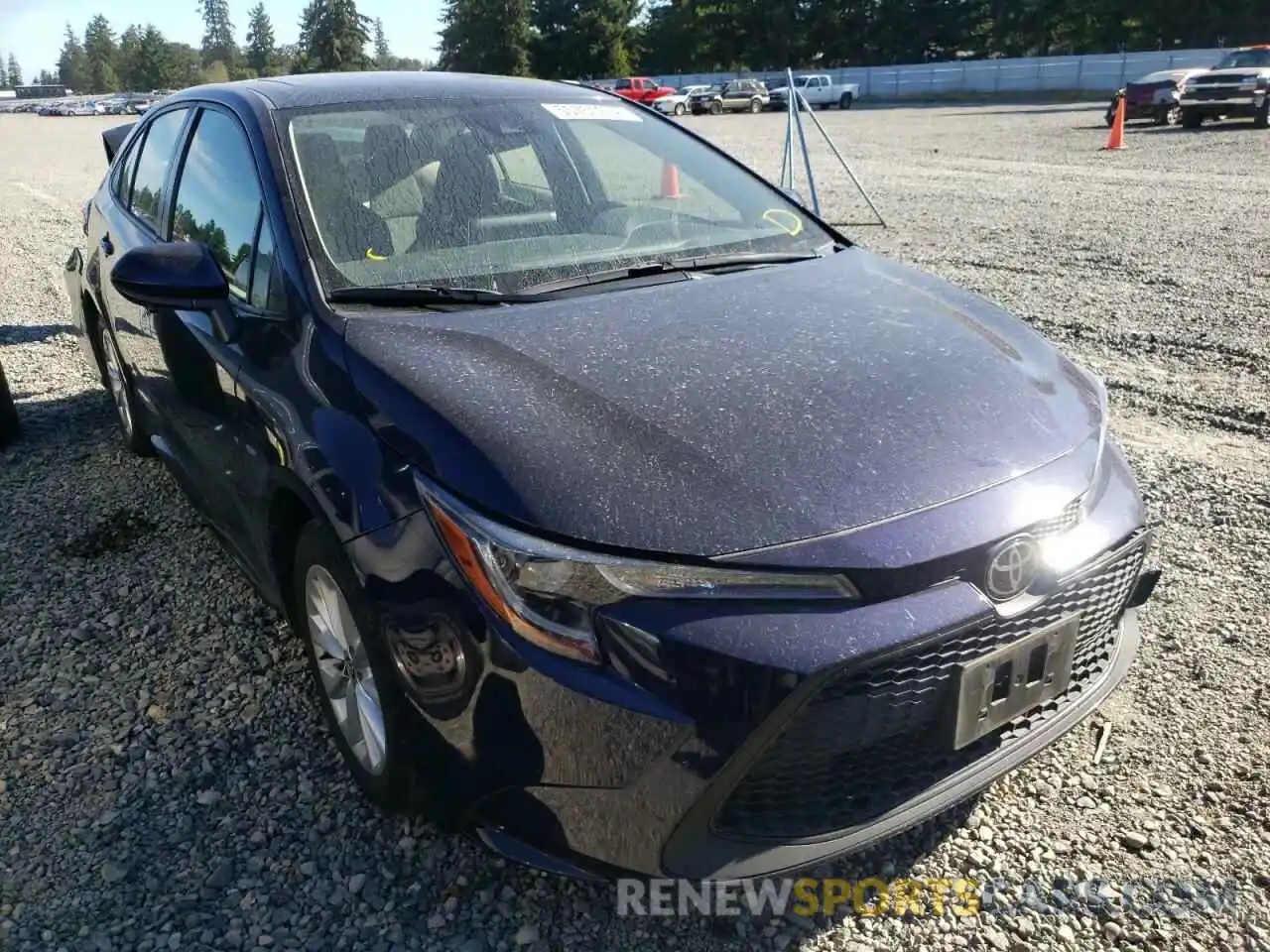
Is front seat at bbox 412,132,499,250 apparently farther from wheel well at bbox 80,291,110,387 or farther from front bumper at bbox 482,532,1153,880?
wheel well at bbox 80,291,110,387

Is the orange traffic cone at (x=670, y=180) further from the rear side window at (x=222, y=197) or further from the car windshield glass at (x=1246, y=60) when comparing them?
the car windshield glass at (x=1246, y=60)

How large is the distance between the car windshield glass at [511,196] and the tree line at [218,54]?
7059 centimetres

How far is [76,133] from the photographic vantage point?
35875 mm

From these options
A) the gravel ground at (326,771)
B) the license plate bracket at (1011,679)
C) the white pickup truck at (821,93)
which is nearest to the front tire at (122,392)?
the gravel ground at (326,771)

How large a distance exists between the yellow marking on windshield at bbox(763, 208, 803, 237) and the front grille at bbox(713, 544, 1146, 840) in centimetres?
164

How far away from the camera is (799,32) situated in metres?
67.2

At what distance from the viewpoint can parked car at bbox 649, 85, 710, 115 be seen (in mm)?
41062

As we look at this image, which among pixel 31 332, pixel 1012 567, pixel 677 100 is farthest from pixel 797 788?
pixel 677 100

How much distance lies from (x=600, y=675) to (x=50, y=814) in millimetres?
1632

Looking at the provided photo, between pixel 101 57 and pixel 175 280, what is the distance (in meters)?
157

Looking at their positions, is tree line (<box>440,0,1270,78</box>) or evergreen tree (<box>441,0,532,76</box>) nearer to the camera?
tree line (<box>440,0,1270,78</box>)

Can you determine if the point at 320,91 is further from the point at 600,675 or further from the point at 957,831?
the point at 957,831

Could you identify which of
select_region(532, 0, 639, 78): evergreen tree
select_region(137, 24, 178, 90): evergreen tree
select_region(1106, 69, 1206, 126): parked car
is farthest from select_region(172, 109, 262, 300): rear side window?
select_region(137, 24, 178, 90): evergreen tree

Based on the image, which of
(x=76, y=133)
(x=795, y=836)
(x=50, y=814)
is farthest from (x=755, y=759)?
(x=76, y=133)
